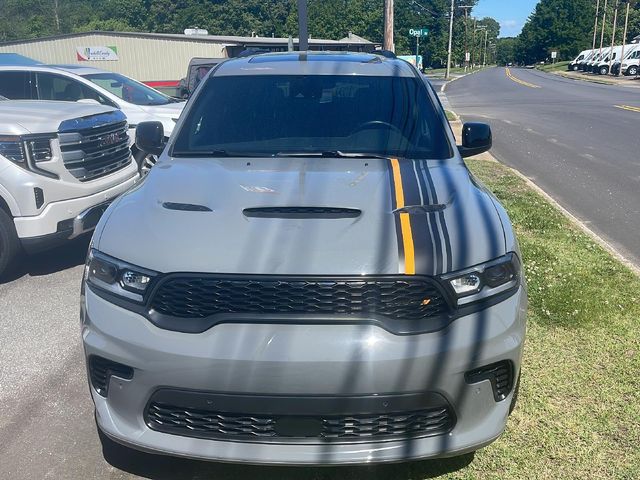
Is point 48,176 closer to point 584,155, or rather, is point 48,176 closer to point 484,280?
point 484,280

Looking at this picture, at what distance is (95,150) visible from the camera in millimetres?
6082

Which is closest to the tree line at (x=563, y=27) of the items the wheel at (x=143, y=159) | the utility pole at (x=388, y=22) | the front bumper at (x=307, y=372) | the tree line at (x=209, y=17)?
the tree line at (x=209, y=17)

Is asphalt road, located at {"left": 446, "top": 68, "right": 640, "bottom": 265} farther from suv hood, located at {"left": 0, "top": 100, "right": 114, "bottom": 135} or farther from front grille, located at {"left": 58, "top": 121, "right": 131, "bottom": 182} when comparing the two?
suv hood, located at {"left": 0, "top": 100, "right": 114, "bottom": 135}

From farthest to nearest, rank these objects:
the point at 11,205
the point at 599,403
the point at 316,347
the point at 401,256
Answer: the point at 11,205 → the point at 599,403 → the point at 401,256 → the point at 316,347

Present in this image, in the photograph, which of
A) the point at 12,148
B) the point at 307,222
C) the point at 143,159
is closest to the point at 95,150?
A: the point at 12,148

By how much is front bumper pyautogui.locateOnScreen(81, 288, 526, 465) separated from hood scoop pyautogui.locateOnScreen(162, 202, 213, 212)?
574 millimetres

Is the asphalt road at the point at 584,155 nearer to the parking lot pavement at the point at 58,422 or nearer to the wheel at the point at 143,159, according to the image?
the parking lot pavement at the point at 58,422

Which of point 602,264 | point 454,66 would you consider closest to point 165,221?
point 602,264

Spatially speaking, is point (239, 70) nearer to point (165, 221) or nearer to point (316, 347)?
point (165, 221)

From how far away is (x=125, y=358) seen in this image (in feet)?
→ 8.48

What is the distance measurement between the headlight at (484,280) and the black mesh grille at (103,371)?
1.32m

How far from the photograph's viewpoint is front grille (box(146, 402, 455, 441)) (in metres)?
2.53

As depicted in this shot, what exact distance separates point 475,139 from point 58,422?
3.08m

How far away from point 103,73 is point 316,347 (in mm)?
8803
